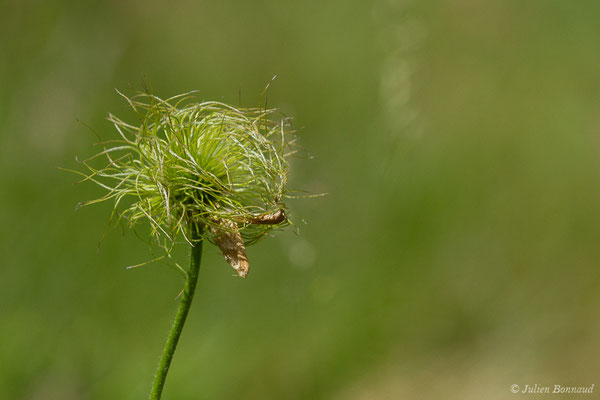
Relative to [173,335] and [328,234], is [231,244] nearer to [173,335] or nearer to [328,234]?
[173,335]

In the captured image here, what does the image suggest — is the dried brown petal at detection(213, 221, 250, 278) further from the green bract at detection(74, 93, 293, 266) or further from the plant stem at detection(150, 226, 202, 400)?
the plant stem at detection(150, 226, 202, 400)

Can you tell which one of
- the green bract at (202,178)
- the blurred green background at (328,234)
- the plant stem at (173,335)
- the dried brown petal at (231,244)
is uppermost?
the green bract at (202,178)

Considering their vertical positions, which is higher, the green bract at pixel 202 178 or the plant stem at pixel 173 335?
the green bract at pixel 202 178

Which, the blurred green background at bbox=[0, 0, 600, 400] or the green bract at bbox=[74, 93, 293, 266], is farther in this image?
the blurred green background at bbox=[0, 0, 600, 400]

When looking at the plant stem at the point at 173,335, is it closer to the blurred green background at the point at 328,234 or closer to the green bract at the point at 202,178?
the green bract at the point at 202,178

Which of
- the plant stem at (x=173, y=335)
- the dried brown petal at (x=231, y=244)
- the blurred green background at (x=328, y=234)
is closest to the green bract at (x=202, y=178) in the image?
the dried brown petal at (x=231, y=244)

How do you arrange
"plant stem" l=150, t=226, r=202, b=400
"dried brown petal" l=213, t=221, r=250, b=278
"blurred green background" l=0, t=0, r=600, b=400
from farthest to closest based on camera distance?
"blurred green background" l=0, t=0, r=600, b=400
"dried brown petal" l=213, t=221, r=250, b=278
"plant stem" l=150, t=226, r=202, b=400

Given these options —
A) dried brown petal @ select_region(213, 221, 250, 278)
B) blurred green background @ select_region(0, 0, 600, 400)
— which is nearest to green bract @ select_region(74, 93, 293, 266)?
dried brown petal @ select_region(213, 221, 250, 278)
